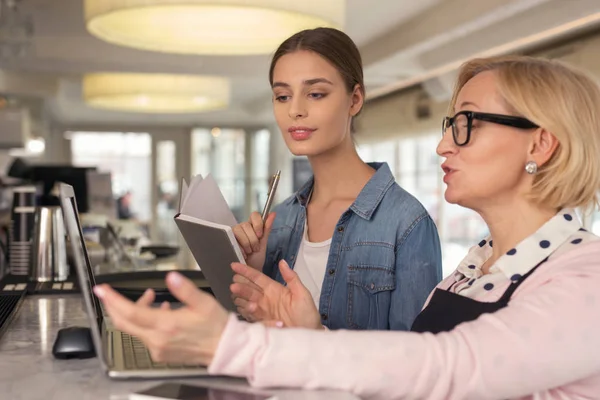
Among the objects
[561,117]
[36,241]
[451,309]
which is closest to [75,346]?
[451,309]

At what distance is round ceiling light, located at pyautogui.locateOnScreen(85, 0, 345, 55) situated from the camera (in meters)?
3.44

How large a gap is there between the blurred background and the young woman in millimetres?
255

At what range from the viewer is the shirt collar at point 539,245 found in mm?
1178

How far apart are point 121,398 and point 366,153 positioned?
9.92m

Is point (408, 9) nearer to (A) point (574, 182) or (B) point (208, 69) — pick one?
(B) point (208, 69)

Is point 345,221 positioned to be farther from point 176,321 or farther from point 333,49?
point 176,321

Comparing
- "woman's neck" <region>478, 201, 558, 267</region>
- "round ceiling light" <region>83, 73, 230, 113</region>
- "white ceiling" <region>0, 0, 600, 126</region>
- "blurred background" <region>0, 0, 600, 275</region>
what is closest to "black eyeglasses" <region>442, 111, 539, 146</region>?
"woman's neck" <region>478, 201, 558, 267</region>

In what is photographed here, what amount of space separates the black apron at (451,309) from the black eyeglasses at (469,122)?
0.74 ft

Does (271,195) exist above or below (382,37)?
below

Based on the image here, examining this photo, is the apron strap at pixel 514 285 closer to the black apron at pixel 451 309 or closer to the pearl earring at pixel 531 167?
the black apron at pixel 451 309

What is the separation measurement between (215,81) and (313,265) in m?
5.38

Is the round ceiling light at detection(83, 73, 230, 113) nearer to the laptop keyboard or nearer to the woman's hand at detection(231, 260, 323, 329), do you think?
the woman's hand at detection(231, 260, 323, 329)

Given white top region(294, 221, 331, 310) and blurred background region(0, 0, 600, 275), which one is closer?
white top region(294, 221, 331, 310)

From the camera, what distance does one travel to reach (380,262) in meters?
1.71
